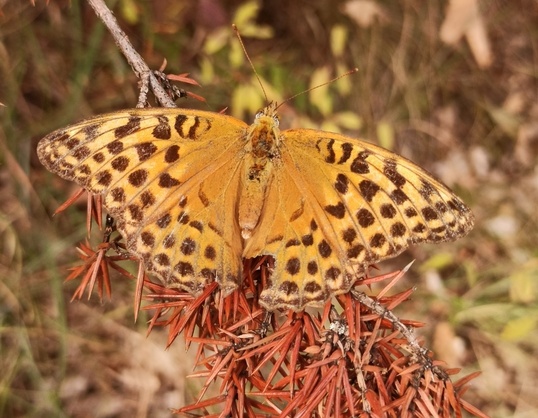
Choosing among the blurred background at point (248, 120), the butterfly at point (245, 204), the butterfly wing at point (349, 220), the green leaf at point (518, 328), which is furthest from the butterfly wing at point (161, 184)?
the green leaf at point (518, 328)

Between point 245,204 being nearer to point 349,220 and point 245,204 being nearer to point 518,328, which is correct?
point 349,220

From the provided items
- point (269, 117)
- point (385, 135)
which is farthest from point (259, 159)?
point (385, 135)

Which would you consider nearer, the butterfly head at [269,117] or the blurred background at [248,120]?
the butterfly head at [269,117]

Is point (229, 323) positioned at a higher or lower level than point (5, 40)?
lower

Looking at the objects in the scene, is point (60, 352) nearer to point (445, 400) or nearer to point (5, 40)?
point (5, 40)

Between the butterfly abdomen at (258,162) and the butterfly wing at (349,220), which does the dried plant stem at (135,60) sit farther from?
the butterfly wing at (349,220)

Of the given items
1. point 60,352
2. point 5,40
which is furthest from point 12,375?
point 5,40

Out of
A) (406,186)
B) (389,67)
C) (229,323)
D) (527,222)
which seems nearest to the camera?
(229,323)
